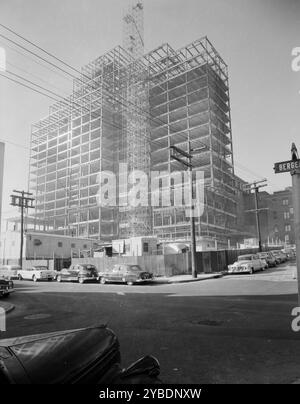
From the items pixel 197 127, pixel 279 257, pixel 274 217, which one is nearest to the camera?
pixel 279 257

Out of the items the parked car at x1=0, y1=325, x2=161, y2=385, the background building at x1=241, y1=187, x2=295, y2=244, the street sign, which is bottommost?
the parked car at x1=0, y1=325, x2=161, y2=385

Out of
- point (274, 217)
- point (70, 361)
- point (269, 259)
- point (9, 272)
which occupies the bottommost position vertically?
point (9, 272)

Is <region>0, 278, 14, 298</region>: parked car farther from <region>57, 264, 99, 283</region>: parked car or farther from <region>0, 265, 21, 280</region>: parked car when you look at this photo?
<region>0, 265, 21, 280</region>: parked car

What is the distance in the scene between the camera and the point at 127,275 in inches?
939

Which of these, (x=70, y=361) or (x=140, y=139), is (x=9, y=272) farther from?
(x=140, y=139)

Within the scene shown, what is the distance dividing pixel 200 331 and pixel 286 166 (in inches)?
172

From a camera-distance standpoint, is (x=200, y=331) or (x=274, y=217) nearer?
(x=200, y=331)

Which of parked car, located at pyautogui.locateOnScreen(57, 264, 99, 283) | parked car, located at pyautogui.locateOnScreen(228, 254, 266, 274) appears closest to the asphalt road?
parked car, located at pyautogui.locateOnScreen(57, 264, 99, 283)

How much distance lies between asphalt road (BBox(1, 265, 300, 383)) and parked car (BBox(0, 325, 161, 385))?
228cm

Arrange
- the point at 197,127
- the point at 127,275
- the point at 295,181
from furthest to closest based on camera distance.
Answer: the point at 197,127 < the point at 127,275 < the point at 295,181

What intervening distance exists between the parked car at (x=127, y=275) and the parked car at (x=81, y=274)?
168 cm

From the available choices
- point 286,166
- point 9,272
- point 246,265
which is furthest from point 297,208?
point 9,272

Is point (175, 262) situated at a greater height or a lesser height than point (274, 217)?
lesser

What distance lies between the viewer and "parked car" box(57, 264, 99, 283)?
2675 cm
